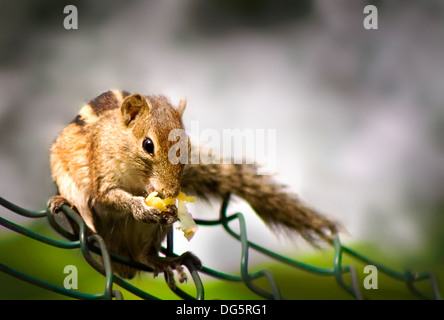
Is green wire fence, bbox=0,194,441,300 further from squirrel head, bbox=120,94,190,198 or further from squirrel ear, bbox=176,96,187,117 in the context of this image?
squirrel ear, bbox=176,96,187,117

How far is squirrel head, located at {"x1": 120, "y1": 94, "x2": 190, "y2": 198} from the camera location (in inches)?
81.9

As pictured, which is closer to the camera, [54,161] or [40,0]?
[54,161]

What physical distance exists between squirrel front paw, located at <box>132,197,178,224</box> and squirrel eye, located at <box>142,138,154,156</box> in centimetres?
18

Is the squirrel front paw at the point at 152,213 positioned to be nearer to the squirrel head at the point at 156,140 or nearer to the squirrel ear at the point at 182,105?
the squirrel head at the point at 156,140

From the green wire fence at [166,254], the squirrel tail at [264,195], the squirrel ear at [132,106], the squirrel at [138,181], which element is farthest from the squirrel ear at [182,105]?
the green wire fence at [166,254]

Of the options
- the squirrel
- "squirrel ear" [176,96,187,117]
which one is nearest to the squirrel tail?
the squirrel

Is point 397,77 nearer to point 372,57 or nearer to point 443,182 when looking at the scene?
point 372,57

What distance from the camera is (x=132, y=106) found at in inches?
89.9

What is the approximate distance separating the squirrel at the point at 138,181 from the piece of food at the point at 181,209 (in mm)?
20
